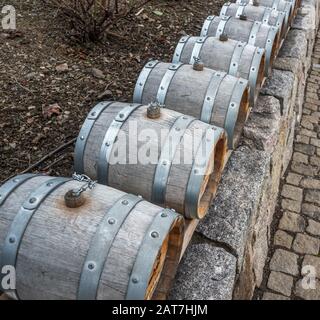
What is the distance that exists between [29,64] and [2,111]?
74 centimetres

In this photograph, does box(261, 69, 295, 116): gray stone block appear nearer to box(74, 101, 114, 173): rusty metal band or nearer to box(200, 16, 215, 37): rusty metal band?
box(200, 16, 215, 37): rusty metal band

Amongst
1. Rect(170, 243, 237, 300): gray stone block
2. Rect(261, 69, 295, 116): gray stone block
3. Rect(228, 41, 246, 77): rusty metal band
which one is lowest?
Rect(170, 243, 237, 300): gray stone block

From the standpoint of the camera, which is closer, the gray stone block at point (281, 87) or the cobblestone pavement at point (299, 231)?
the cobblestone pavement at point (299, 231)

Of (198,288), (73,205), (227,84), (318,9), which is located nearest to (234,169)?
(227,84)

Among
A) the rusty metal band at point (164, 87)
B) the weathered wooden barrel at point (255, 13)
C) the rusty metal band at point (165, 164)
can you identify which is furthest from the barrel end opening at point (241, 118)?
the weathered wooden barrel at point (255, 13)

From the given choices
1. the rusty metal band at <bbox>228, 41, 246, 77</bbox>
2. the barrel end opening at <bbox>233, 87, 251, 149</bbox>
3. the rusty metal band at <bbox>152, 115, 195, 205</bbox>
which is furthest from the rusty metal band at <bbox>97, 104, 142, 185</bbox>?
the rusty metal band at <bbox>228, 41, 246, 77</bbox>

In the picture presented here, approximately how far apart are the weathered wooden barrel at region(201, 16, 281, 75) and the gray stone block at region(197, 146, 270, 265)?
102cm

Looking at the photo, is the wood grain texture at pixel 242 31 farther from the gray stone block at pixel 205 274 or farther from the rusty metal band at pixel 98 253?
the rusty metal band at pixel 98 253

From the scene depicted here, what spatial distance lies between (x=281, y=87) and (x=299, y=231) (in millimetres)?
1423

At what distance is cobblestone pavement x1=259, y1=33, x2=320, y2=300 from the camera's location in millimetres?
3559

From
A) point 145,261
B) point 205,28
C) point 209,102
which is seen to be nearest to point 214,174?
point 209,102

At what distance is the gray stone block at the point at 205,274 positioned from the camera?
2.24 metres

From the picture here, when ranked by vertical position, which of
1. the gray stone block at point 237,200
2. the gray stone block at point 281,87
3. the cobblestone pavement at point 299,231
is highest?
the gray stone block at point 281,87

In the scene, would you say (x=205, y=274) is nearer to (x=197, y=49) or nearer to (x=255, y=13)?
(x=197, y=49)
